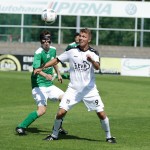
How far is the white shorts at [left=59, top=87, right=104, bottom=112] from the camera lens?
467 inches

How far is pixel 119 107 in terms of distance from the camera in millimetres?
20094

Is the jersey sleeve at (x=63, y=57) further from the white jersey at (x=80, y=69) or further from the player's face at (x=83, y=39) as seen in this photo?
the player's face at (x=83, y=39)

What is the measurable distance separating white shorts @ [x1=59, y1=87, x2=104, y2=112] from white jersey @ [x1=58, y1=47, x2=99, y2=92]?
3.8 inches

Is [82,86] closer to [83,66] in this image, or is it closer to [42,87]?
[83,66]

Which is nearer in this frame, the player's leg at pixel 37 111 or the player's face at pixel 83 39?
the player's face at pixel 83 39

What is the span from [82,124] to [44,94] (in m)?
2.14

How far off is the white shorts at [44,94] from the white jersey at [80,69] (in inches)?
54.2

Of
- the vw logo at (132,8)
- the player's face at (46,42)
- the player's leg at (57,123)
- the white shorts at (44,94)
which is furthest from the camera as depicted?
the vw logo at (132,8)

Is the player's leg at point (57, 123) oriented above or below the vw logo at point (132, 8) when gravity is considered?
below

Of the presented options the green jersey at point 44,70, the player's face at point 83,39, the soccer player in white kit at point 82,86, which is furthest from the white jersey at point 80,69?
the green jersey at point 44,70

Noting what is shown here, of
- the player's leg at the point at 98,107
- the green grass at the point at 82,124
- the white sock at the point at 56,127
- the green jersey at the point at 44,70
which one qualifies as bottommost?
the green grass at the point at 82,124

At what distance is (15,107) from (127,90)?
9.44m

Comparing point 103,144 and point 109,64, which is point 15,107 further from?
point 109,64

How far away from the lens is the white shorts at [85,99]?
11852 mm
